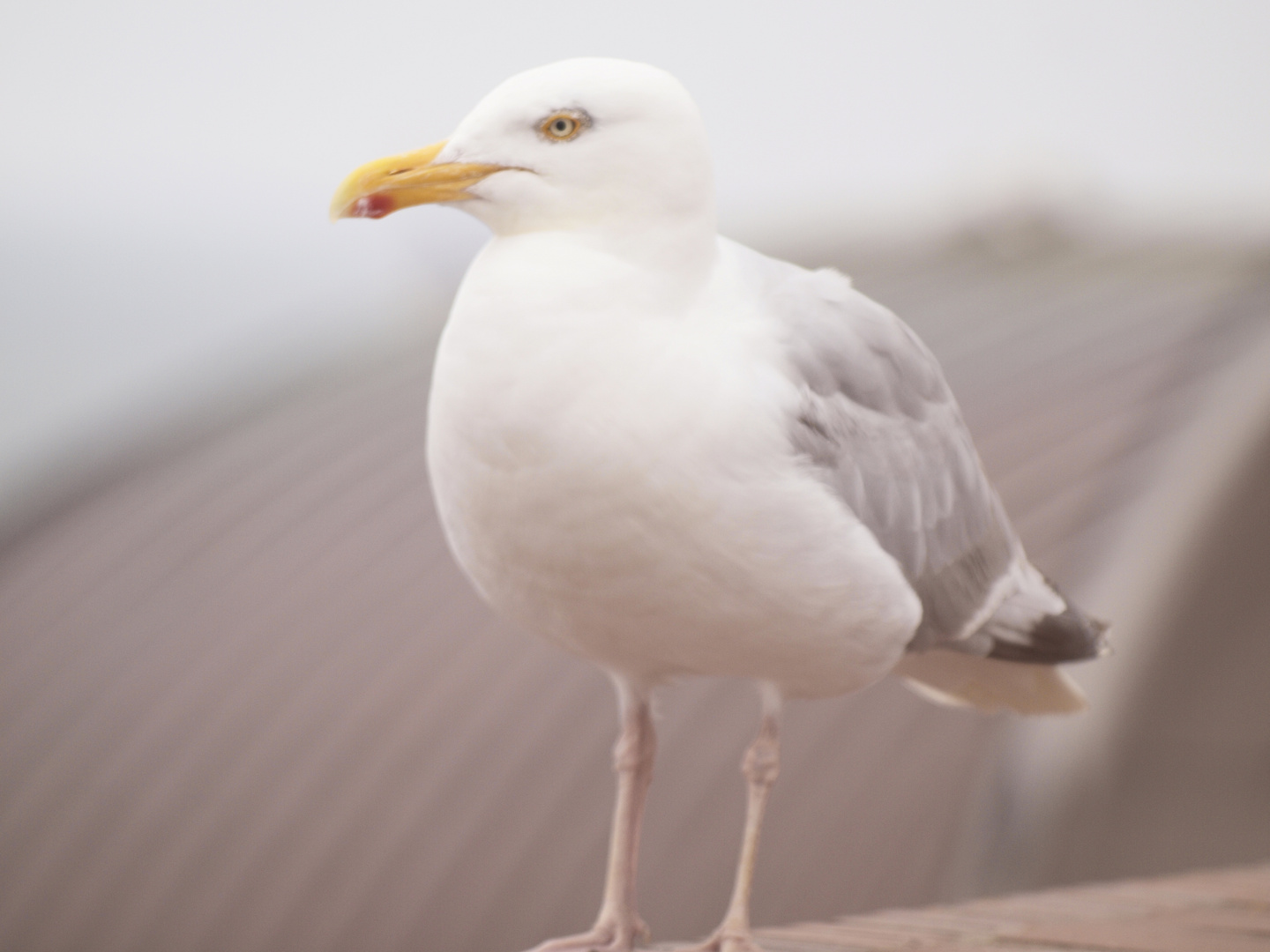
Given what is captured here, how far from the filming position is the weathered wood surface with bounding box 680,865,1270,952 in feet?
9.53

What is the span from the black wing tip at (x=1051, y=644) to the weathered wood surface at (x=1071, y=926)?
60 cm

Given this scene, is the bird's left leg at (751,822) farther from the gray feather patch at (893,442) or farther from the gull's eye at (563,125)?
the gull's eye at (563,125)

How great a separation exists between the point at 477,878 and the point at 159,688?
182 centimetres

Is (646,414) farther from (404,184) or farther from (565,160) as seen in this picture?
(404,184)

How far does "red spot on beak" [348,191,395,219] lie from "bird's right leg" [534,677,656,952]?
3.10 feet

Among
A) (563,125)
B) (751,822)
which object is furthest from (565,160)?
(751,822)

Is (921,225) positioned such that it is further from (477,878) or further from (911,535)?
(911,535)

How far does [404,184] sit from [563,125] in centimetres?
27

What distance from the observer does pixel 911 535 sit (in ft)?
8.18

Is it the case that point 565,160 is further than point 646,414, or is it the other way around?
point 565,160

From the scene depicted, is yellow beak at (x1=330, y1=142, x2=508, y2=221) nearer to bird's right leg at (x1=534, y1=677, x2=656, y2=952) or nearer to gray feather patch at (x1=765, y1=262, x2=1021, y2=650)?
gray feather patch at (x1=765, y1=262, x2=1021, y2=650)

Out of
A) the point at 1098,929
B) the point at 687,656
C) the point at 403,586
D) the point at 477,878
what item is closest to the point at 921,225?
the point at 403,586

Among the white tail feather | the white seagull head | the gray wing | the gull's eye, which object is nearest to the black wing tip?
the white tail feather

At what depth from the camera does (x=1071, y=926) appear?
3.22 meters
